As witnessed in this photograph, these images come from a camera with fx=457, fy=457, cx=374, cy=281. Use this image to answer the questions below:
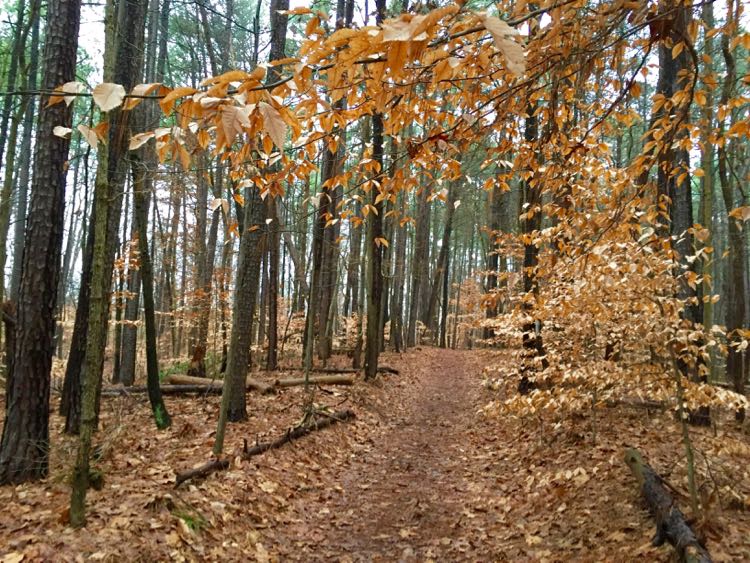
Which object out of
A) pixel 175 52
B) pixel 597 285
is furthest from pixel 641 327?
pixel 175 52

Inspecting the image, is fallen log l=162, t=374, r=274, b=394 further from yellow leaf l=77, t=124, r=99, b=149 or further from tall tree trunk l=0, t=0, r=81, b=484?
yellow leaf l=77, t=124, r=99, b=149

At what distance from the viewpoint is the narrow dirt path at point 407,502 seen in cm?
434

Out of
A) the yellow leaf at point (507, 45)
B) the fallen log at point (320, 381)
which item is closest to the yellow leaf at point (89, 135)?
the yellow leaf at point (507, 45)

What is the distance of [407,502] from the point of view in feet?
17.5

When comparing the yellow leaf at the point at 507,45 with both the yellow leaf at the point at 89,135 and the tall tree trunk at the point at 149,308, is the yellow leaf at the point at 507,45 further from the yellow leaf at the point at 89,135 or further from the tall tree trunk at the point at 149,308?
the tall tree trunk at the point at 149,308

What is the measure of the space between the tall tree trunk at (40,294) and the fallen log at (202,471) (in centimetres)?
129

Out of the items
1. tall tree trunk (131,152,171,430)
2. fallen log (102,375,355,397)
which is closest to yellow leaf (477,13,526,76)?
tall tree trunk (131,152,171,430)

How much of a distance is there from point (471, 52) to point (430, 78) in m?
0.27

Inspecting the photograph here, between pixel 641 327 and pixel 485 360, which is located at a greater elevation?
pixel 641 327

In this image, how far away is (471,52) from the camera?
268 cm

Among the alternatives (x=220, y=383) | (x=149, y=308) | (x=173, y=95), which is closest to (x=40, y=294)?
(x=149, y=308)

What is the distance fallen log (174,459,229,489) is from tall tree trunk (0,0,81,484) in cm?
129

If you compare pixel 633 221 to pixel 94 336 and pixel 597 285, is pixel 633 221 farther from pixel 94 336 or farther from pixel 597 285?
pixel 94 336

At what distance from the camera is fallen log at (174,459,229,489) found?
4.59 meters
